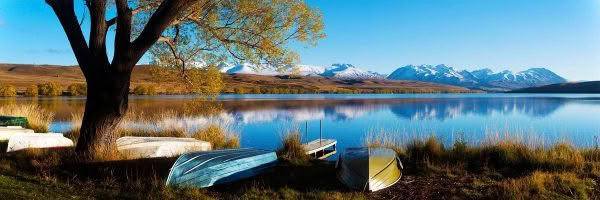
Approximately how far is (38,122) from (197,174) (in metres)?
14.2

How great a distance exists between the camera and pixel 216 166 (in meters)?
8.44

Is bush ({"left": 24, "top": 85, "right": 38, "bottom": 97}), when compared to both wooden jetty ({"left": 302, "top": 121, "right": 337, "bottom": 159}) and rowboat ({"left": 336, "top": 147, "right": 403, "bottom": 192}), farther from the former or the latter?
rowboat ({"left": 336, "top": 147, "right": 403, "bottom": 192})

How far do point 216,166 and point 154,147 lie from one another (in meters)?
3.64

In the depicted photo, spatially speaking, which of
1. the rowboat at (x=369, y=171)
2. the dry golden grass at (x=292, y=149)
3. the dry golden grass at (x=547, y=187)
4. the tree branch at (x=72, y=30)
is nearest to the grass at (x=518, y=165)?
the dry golden grass at (x=547, y=187)

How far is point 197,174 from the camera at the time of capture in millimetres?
8086

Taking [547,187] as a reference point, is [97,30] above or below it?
above

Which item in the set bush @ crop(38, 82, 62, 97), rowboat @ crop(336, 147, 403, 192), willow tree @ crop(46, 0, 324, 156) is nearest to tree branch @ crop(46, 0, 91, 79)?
willow tree @ crop(46, 0, 324, 156)

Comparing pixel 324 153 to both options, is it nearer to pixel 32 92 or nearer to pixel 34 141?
pixel 34 141

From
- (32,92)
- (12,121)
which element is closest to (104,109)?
(12,121)

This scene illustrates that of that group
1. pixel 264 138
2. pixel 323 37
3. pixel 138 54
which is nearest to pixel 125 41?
pixel 138 54

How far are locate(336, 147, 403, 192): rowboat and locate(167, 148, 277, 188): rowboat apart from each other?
1.74 m

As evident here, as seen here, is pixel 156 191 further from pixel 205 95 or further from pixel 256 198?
pixel 205 95

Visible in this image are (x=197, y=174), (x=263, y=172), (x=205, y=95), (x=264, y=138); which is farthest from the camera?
(x=264, y=138)

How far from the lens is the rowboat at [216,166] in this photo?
7948 mm
